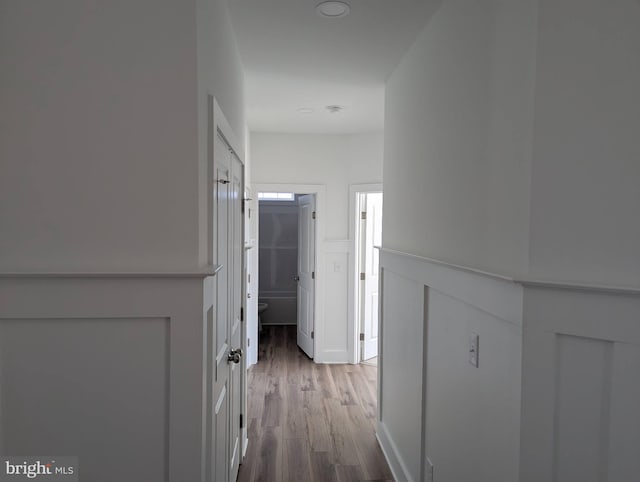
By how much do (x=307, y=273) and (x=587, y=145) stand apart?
420cm

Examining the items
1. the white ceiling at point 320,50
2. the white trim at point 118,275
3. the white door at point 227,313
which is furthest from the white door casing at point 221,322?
the white ceiling at point 320,50

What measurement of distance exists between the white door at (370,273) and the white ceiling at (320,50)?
1.35 metres

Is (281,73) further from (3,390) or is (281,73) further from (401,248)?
(3,390)

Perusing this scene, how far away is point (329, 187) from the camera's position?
5008 mm

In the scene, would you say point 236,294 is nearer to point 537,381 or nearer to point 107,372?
point 107,372

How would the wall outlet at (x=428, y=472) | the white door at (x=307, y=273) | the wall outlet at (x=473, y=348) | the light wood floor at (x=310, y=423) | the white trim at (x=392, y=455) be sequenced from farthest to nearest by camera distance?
the white door at (x=307, y=273) < the light wood floor at (x=310, y=423) < the white trim at (x=392, y=455) < the wall outlet at (x=428, y=472) < the wall outlet at (x=473, y=348)

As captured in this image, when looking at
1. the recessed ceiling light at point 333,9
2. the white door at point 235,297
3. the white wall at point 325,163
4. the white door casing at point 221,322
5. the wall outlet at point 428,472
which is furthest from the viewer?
the white wall at point 325,163

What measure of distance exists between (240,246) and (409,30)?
5.22ft

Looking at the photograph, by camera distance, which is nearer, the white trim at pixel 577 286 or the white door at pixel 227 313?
the white trim at pixel 577 286

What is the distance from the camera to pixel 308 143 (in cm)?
500

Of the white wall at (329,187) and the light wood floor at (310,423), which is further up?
the white wall at (329,187)

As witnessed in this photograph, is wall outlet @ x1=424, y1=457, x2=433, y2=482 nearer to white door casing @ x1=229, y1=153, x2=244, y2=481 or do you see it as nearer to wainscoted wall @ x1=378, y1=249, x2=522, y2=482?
wainscoted wall @ x1=378, y1=249, x2=522, y2=482

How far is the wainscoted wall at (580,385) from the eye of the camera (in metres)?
1.19

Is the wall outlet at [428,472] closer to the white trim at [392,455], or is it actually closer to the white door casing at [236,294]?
the white trim at [392,455]
